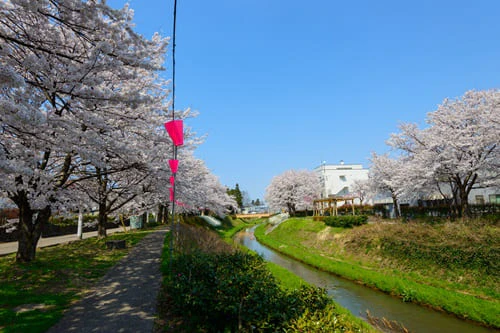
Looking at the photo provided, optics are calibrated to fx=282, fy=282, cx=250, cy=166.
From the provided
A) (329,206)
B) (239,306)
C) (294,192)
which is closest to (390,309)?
(239,306)

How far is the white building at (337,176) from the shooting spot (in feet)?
198

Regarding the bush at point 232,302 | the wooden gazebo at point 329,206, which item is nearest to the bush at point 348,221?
the wooden gazebo at point 329,206

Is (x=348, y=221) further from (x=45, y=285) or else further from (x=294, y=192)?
(x=294, y=192)

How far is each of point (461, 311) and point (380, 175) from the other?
21.1m

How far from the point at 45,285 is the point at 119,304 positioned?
2870 millimetres

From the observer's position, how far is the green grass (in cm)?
523

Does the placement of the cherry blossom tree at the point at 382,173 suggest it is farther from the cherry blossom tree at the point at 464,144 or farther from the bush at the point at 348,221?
the cherry blossom tree at the point at 464,144

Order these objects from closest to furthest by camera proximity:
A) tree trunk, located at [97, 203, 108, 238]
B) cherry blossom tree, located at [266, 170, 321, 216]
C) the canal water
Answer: the canal water → tree trunk, located at [97, 203, 108, 238] → cherry blossom tree, located at [266, 170, 321, 216]

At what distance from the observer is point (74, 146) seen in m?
6.71

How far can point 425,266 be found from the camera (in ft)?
41.2

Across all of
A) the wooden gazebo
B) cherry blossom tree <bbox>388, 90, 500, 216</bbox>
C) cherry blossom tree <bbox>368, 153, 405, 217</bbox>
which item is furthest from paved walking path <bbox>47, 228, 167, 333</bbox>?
cherry blossom tree <bbox>368, 153, 405, 217</bbox>

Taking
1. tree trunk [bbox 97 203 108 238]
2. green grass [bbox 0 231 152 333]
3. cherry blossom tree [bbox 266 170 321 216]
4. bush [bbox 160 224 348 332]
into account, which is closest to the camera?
bush [bbox 160 224 348 332]

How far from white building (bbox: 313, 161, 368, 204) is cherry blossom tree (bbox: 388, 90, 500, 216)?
42113 millimetres

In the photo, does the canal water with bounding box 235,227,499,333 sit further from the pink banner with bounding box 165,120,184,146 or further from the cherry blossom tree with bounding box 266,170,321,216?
the cherry blossom tree with bounding box 266,170,321,216
